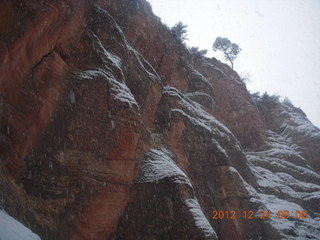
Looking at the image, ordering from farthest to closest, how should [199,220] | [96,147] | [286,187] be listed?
[286,187], [96,147], [199,220]

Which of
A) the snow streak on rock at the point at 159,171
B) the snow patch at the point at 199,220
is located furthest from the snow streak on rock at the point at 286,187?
the snow streak on rock at the point at 159,171

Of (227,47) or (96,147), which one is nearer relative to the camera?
(96,147)

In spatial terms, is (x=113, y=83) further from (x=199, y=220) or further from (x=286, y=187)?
(x=286, y=187)

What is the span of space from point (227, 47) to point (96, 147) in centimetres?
3601

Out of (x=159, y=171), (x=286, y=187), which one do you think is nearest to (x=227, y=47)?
(x=286, y=187)

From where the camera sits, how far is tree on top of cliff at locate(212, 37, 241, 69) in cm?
3930

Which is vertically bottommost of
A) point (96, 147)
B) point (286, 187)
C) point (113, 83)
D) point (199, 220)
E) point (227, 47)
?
point (199, 220)

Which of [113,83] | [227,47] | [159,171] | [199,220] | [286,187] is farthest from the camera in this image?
[227,47]

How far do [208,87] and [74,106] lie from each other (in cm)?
1591

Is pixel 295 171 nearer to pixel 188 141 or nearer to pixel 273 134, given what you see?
pixel 273 134

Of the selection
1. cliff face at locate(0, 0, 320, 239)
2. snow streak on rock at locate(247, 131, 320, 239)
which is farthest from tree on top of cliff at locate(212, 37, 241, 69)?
cliff face at locate(0, 0, 320, 239)

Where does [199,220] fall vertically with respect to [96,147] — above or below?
below

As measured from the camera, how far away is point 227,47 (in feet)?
131

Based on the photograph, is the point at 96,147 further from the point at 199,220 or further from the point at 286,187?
the point at 286,187
